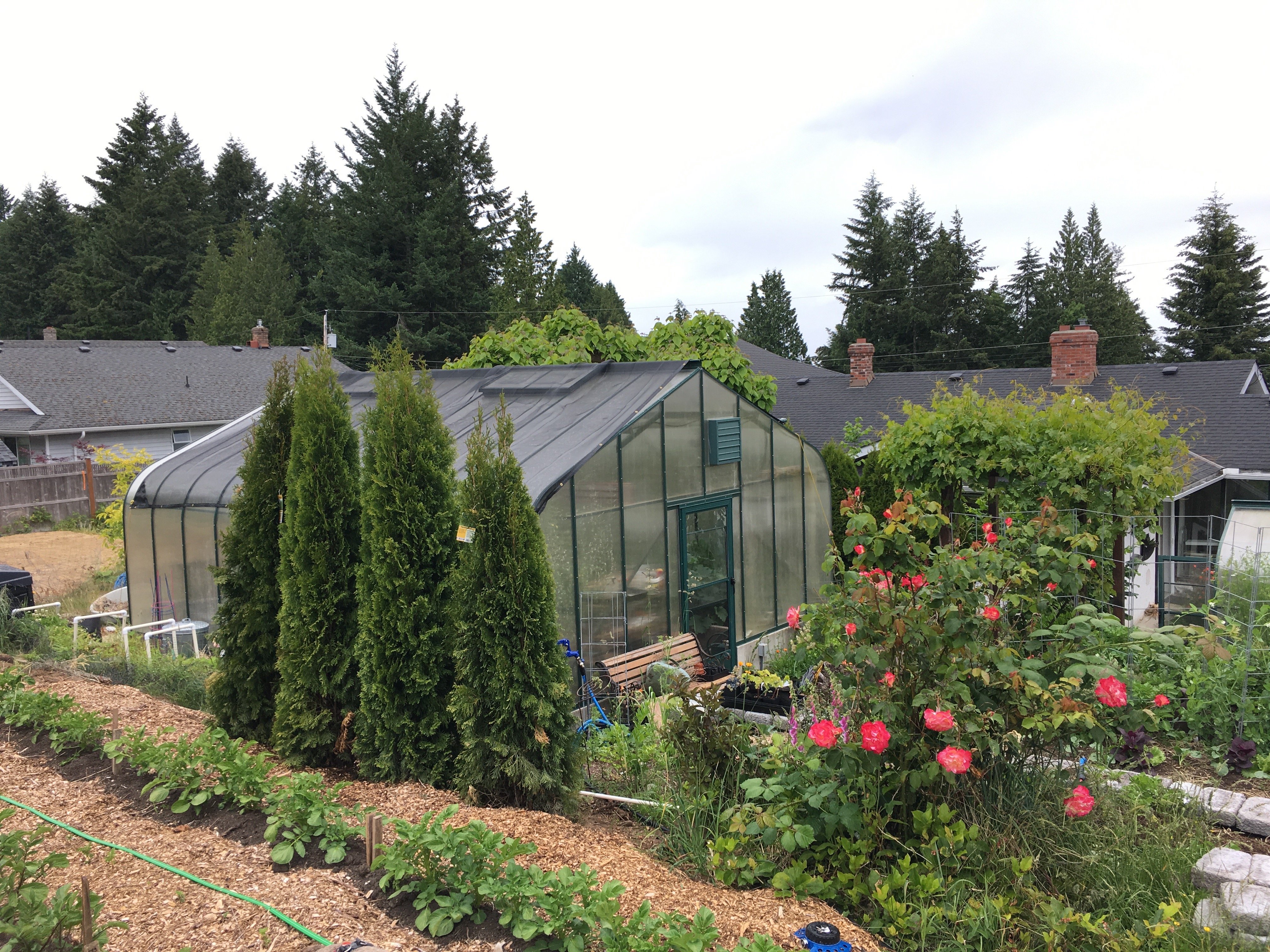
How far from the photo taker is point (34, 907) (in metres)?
2.62

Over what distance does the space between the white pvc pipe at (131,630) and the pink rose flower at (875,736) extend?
6.47m

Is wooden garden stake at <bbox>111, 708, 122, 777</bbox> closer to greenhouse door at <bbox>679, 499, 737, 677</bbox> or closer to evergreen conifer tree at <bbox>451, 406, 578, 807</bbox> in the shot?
evergreen conifer tree at <bbox>451, 406, 578, 807</bbox>

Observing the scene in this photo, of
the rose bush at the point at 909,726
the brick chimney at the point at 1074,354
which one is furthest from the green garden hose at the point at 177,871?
the brick chimney at the point at 1074,354

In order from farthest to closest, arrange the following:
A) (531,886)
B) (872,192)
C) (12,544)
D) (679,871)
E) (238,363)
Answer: (872,192) < (238,363) < (12,544) < (679,871) < (531,886)

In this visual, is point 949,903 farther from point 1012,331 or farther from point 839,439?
point 1012,331

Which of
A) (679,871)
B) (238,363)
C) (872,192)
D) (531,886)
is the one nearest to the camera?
(531,886)

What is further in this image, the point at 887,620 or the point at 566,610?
the point at 566,610

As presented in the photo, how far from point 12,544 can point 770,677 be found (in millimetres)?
16434

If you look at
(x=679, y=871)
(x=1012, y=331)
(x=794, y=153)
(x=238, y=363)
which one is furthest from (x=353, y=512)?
(x=1012, y=331)

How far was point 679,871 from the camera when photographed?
367 centimetres

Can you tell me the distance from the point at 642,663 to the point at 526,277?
2640cm

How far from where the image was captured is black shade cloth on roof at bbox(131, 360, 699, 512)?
24.6ft

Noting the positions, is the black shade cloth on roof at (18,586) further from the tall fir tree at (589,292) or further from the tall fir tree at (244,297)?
the tall fir tree at (589,292)

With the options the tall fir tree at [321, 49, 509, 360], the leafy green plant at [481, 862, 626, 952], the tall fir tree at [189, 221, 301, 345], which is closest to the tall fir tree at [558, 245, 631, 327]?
the tall fir tree at [189, 221, 301, 345]
